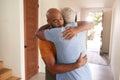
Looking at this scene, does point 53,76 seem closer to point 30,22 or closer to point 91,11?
point 30,22

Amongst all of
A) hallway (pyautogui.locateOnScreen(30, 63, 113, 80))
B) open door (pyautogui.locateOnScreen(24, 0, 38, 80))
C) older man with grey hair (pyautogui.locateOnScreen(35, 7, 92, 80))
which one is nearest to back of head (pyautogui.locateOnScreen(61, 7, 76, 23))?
older man with grey hair (pyautogui.locateOnScreen(35, 7, 92, 80))

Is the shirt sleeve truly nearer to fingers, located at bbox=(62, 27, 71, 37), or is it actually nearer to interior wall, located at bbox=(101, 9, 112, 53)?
fingers, located at bbox=(62, 27, 71, 37)

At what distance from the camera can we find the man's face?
34.0 inches

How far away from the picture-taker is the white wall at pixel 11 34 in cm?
277

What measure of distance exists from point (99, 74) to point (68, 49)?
11.6 feet

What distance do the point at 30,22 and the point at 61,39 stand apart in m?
2.70

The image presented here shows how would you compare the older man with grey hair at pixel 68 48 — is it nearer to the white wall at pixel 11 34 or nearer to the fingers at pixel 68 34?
the fingers at pixel 68 34

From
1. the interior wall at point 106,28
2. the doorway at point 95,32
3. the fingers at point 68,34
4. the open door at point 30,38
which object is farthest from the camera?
the doorway at point 95,32

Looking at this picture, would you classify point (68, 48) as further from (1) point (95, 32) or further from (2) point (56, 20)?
(1) point (95, 32)

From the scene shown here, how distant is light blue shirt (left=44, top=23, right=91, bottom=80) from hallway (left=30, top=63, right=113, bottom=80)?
273cm

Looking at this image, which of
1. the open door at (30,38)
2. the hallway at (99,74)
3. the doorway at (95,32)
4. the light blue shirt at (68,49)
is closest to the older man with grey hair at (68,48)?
the light blue shirt at (68,49)

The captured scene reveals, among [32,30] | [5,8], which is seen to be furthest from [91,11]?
[5,8]

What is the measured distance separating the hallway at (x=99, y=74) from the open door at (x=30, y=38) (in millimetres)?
202

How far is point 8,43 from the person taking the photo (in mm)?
2910
